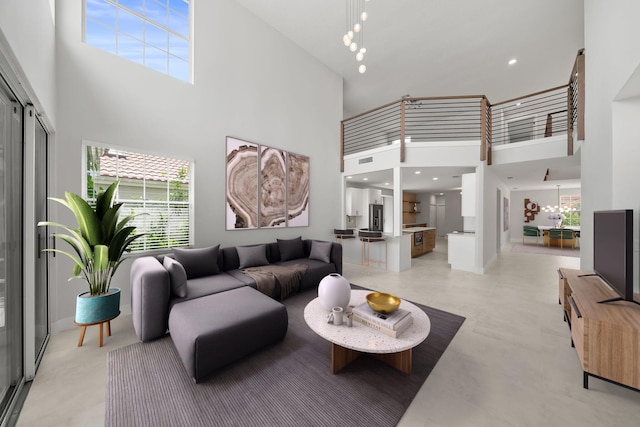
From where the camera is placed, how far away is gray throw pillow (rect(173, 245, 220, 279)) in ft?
9.98

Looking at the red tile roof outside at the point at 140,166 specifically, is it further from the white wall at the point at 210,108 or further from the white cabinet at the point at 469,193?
the white cabinet at the point at 469,193

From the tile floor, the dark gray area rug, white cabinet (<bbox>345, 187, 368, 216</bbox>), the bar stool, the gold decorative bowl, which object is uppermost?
white cabinet (<bbox>345, 187, 368, 216</bbox>)

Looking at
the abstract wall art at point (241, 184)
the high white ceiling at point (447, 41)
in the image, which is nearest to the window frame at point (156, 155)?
the abstract wall art at point (241, 184)

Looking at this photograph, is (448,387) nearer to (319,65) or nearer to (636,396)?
(636,396)

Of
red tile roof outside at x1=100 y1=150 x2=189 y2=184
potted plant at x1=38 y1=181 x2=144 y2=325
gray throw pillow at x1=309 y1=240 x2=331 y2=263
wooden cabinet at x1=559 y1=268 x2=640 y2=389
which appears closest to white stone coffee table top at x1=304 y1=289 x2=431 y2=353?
wooden cabinet at x1=559 y1=268 x2=640 y2=389

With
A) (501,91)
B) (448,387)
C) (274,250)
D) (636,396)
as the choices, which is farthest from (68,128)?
(501,91)

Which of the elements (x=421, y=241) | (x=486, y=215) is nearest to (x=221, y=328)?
(x=486, y=215)

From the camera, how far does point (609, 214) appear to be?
1.93 meters

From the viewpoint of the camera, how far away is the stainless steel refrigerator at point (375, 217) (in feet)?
25.5

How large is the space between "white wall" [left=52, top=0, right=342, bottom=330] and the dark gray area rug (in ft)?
5.30

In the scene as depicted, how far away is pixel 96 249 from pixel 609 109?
5.00 metres

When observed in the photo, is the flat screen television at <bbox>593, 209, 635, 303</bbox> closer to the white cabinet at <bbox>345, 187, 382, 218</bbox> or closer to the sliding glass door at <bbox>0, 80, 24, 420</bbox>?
the sliding glass door at <bbox>0, 80, 24, 420</bbox>

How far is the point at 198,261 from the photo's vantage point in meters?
3.13

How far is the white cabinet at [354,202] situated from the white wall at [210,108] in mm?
1092
